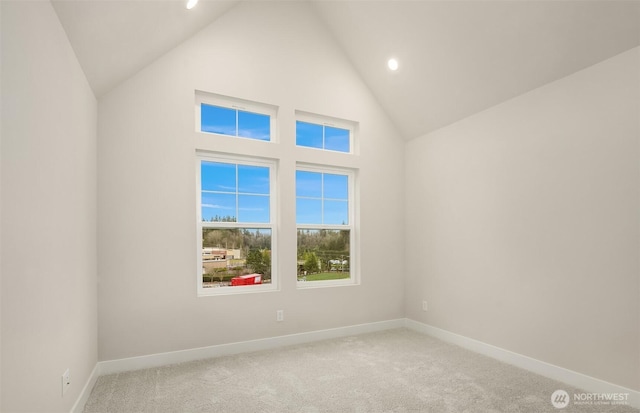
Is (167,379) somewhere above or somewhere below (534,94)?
below

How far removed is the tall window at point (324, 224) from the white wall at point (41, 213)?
7.27 ft

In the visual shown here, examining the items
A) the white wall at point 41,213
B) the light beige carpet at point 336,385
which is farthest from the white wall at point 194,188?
the white wall at point 41,213

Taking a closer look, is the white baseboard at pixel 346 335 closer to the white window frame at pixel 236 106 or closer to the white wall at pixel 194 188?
the white wall at pixel 194 188

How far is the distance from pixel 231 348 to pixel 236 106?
2.52m

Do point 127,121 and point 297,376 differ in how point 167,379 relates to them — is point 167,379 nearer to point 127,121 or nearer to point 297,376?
point 297,376

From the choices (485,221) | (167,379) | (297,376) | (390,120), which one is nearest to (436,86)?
(390,120)

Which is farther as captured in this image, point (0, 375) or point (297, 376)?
point (297, 376)

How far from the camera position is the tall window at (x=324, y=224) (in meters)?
4.26

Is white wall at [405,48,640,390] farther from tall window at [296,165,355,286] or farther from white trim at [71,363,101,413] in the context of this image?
white trim at [71,363,101,413]

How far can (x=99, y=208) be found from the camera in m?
3.14

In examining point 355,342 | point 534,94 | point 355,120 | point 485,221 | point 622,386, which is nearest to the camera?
point 622,386

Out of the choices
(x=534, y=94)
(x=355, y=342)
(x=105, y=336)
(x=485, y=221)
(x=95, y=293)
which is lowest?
(x=355, y=342)

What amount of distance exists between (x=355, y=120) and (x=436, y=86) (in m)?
1.05

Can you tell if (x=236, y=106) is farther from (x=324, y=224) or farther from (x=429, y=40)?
(x=429, y=40)
